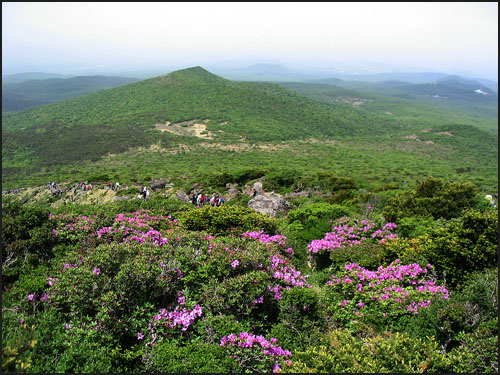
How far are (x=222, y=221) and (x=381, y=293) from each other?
488cm

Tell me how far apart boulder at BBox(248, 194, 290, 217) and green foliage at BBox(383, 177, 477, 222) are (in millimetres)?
4336

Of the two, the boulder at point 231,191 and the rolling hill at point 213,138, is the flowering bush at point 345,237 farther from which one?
the rolling hill at point 213,138

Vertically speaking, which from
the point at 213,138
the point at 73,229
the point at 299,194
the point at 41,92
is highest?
the point at 41,92

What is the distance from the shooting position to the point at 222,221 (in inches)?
365

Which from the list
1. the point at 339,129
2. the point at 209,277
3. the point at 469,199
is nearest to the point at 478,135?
the point at 339,129

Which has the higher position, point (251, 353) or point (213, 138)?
point (251, 353)

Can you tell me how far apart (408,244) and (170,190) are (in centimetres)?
1801

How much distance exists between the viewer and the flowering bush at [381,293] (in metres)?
5.59

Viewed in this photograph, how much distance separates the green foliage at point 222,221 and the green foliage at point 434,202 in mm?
4979

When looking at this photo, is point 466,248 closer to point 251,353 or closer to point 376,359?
point 376,359

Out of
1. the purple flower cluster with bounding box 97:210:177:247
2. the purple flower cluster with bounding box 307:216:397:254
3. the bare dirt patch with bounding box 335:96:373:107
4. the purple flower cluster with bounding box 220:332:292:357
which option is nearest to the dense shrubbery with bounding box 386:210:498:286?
the purple flower cluster with bounding box 307:216:397:254

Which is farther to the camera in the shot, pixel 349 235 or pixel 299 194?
pixel 299 194

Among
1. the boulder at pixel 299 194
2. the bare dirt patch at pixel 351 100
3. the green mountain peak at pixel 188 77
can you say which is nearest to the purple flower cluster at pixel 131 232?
the boulder at pixel 299 194

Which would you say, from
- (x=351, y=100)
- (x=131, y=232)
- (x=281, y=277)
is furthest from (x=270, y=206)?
(x=351, y=100)
